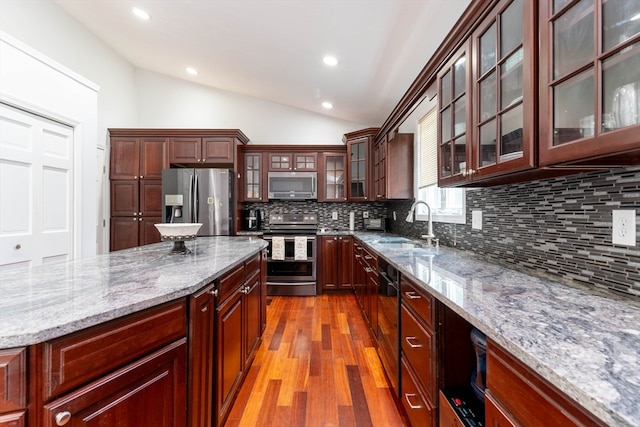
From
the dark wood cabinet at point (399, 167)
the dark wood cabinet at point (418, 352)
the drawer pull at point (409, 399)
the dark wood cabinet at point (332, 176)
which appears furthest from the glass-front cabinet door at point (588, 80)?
the dark wood cabinet at point (332, 176)

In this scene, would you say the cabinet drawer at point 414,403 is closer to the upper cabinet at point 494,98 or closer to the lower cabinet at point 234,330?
the lower cabinet at point 234,330

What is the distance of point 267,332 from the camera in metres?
2.76

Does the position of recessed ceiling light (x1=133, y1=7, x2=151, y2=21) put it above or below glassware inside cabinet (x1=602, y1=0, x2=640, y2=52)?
above

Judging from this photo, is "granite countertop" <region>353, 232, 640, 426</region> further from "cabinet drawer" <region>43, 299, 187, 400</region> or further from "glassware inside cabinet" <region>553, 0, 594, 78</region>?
"cabinet drawer" <region>43, 299, 187, 400</region>

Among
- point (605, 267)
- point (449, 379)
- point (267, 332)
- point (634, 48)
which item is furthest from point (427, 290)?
point (267, 332)

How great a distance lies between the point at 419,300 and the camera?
1.33 meters

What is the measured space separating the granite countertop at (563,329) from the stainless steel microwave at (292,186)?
310 centimetres

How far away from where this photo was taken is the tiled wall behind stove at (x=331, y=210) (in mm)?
4602

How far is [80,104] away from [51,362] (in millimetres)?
3122

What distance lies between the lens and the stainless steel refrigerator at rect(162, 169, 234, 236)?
152 inches

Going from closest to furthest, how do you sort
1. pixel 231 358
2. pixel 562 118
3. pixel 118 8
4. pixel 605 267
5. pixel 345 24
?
pixel 562 118
pixel 605 267
pixel 231 358
pixel 345 24
pixel 118 8

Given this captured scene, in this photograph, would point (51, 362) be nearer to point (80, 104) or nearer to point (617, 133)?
point (617, 133)

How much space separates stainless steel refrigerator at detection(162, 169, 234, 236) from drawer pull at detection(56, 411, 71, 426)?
3269mm

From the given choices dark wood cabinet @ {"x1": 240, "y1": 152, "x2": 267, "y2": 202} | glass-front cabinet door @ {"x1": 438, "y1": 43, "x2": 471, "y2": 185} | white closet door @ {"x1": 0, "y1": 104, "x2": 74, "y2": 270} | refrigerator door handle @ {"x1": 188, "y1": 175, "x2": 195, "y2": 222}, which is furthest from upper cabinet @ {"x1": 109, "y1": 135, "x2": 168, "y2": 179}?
glass-front cabinet door @ {"x1": 438, "y1": 43, "x2": 471, "y2": 185}
